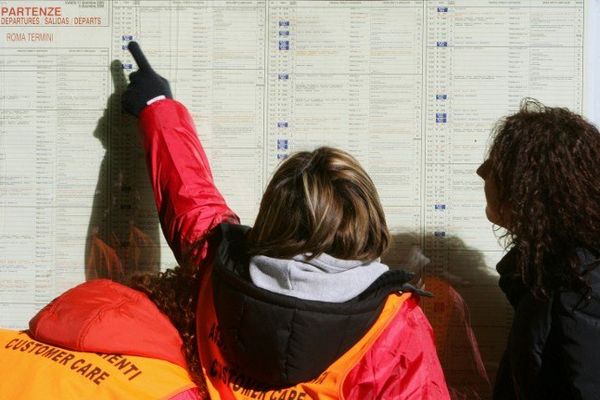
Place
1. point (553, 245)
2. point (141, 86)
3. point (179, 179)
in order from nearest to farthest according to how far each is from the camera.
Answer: point (553, 245), point (179, 179), point (141, 86)

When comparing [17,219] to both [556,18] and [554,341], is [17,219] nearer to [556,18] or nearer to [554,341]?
[554,341]

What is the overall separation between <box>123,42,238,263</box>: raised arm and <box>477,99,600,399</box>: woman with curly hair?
82 centimetres

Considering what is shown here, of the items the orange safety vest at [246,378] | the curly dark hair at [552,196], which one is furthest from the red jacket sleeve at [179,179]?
the curly dark hair at [552,196]

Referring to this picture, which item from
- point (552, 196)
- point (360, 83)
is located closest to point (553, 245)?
point (552, 196)

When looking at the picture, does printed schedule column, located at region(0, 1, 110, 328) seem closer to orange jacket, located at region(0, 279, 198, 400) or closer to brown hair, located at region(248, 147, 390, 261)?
orange jacket, located at region(0, 279, 198, 400)

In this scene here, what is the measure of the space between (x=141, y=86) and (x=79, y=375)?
3.48 ft

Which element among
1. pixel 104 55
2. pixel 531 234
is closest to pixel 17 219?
pixel 104 55

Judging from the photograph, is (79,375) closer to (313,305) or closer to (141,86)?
(313,305)

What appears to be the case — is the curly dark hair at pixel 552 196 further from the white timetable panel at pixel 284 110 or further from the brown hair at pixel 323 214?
the white timetable panel at pixel 284 110

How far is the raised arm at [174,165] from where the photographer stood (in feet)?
5.55

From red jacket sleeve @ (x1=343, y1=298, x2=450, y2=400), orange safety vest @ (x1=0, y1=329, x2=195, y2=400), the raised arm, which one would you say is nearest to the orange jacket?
orange safety vest @ (x1=0, y1=329, x2=195, y2=400)

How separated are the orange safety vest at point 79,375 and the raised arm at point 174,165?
1.11 feet

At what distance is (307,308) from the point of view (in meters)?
1.20

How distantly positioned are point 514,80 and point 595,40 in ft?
1.06
